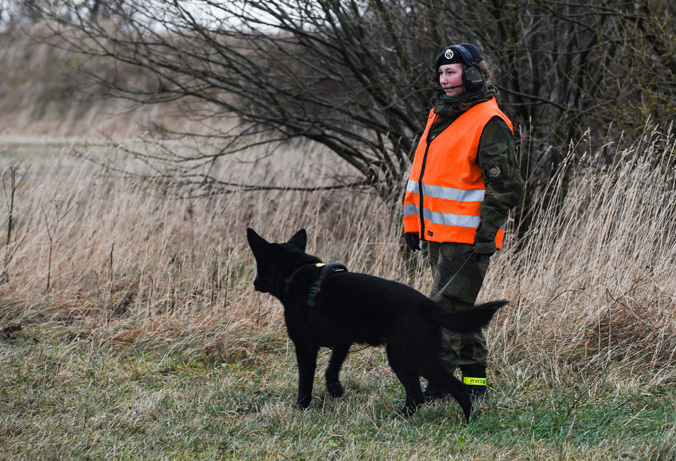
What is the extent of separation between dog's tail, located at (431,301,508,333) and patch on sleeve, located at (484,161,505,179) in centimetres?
65

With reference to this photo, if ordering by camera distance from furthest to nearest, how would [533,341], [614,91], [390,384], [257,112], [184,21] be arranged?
[257,112] < [614,91] < [184,21] < [533,341] < [390,384]

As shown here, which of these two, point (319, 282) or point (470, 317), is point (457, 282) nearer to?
point (470, 317)

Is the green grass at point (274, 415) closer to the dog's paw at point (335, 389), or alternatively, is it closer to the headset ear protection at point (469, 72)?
the dog's paw at point (335, 389)

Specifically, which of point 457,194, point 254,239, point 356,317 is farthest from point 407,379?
point 254,239

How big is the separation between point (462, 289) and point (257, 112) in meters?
4.10

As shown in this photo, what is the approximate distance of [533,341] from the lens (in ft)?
13.6

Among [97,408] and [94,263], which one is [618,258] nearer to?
[97,408]

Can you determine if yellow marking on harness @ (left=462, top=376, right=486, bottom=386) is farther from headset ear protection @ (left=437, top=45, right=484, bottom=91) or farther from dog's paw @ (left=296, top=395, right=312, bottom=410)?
headset ear protection @ (left=437, top=45, right=484, bottom=91)

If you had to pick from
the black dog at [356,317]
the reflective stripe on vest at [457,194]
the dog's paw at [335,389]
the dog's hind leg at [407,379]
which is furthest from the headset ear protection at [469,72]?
the dog's paw at [335,389]

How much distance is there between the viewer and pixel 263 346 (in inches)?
181

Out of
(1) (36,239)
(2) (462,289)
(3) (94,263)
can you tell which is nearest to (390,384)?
(2) (462,289)

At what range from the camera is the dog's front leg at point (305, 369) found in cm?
350

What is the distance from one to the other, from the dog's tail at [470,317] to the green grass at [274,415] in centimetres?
54

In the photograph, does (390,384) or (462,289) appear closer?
(462,289)
